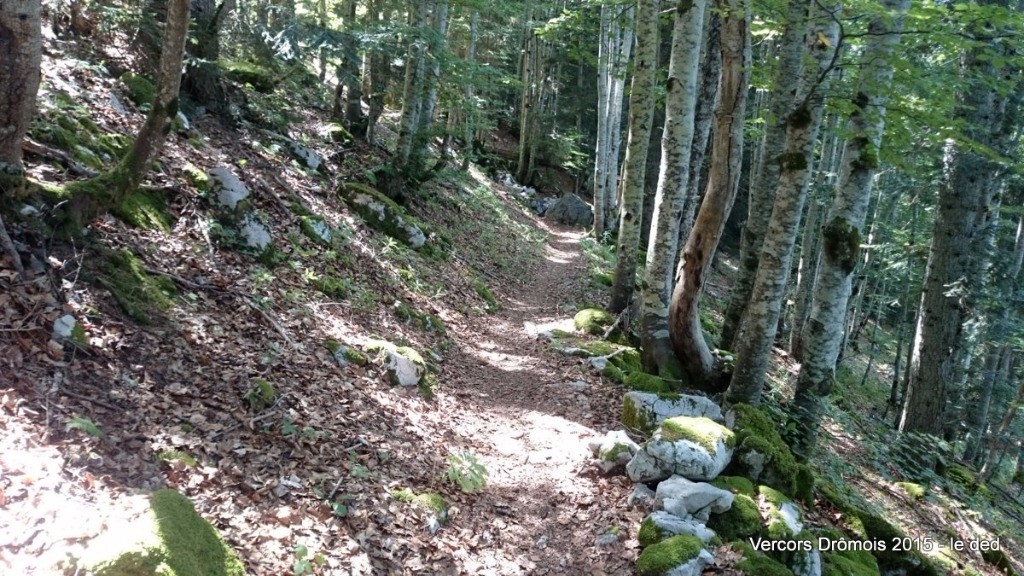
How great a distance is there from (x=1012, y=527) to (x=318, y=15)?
689 inches

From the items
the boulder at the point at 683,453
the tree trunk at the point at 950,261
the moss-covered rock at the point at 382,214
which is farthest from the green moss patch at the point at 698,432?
the moss-covered rock at the point at 382,214

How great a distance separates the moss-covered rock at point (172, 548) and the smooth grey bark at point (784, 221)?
19.4ft

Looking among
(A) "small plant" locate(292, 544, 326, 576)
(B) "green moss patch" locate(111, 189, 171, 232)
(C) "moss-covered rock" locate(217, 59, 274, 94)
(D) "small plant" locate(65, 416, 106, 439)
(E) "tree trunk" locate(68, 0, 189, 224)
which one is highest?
(C) "moss-covered rock" locate(217, 59, 274, 94)

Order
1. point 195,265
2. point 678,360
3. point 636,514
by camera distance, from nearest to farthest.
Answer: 1. point 636,514
2. point 195,265
3. point 678,360

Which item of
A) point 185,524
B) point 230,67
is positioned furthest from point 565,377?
point 230,67

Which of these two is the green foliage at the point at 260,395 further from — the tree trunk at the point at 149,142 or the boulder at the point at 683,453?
the boulder at the point at 683,453

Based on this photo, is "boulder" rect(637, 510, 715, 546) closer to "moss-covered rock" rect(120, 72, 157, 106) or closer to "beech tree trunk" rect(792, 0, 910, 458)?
"beech tree trunk" rect(792, 0, 910, 458)

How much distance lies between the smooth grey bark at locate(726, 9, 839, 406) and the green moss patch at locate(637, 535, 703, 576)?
294 cm

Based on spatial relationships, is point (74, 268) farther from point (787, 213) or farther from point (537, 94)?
point (537, 94)

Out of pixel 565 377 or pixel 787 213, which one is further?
pixel 565 377

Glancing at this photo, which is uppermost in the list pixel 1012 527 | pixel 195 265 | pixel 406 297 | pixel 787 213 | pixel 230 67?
pixel 230 67

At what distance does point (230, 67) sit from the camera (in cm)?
1221

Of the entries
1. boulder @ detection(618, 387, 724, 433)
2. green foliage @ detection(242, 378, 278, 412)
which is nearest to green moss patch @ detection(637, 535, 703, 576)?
boulder @ detection(618, 387, 724, 433)

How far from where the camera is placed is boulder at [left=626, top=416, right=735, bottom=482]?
5.51 metres
